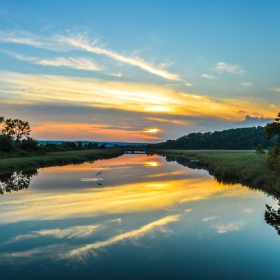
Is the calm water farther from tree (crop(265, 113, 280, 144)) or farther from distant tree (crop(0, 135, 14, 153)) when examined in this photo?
distant tree (crop(0, 135, 14, 153))

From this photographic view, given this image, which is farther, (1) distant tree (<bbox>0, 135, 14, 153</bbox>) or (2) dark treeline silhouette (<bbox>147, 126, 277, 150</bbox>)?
(2) dark treeline silhouette (<bbox>147, 126, 277, 150</bbox>)

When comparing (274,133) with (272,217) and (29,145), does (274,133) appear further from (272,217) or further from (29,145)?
(29,145)

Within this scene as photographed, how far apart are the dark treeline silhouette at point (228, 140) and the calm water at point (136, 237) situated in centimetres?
10312

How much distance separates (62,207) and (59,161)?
41.0m

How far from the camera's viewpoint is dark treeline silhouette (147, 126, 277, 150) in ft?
391

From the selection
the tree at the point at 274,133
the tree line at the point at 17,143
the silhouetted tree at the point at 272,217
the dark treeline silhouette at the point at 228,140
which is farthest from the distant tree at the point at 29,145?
the dark treeline silhouette at the point at 228,140

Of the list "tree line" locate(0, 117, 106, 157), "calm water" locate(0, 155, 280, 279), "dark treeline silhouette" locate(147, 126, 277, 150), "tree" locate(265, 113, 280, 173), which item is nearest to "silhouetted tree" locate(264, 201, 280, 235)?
"calm water" locate(0, 155, 280, 279)

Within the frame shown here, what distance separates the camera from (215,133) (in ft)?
507

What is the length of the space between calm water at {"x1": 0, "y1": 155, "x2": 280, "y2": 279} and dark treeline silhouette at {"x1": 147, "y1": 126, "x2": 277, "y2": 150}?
338ft

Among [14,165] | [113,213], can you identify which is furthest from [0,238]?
[14,165]

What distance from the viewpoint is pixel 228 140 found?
132 metres

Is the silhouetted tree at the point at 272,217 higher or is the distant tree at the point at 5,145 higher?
the distant tree at the point at 5,145

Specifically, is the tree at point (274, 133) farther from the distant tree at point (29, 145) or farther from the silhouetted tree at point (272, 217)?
the distant tree at point (29, 145)

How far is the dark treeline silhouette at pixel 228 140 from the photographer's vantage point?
119m
